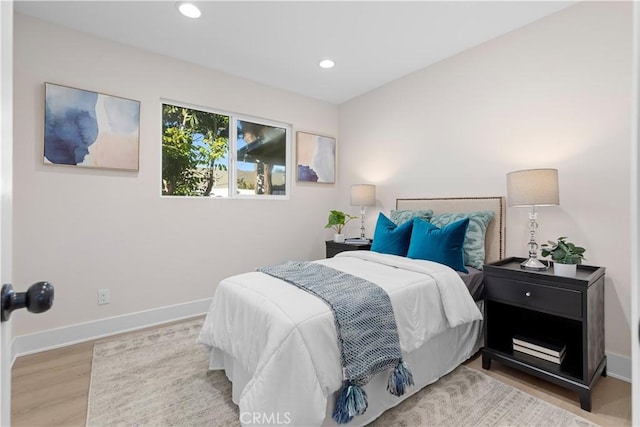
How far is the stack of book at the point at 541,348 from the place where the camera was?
186cm

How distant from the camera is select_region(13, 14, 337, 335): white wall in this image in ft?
7.54

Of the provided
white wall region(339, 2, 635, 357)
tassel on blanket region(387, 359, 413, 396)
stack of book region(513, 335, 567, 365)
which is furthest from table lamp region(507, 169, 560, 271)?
tassel on blanket region(387, 359, 413, 396)

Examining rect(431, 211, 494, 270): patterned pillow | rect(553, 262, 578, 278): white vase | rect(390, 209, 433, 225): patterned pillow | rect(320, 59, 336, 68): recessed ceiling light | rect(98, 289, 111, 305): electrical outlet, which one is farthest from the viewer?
rect(320, 59, 336, 68): recessed ceiling light

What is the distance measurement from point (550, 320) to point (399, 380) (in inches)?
58.2

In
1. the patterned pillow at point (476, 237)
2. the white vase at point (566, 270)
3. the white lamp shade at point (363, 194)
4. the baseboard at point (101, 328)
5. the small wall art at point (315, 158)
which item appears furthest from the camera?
the small wall art at point (315, 158)

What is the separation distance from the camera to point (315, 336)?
4.45 feet

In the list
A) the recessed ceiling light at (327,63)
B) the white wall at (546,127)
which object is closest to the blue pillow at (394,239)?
the white wall at (546,127)

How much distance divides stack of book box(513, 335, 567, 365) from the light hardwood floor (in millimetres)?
173

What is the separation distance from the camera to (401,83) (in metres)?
3.39

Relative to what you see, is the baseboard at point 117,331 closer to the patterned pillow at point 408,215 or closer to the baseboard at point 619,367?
the baseboard at point 619,367

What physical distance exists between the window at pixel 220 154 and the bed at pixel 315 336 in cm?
163

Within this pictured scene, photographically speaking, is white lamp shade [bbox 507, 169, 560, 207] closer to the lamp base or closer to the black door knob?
the lamp base

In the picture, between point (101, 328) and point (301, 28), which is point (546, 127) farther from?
point (101, 328)

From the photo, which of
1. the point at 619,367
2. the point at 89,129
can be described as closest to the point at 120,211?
the point at 89,129
